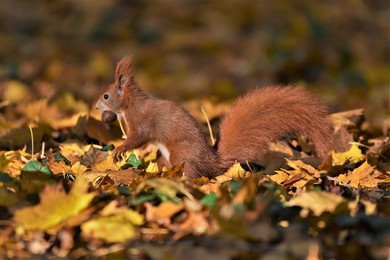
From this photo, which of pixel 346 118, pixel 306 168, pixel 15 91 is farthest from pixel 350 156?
pixel 15 91

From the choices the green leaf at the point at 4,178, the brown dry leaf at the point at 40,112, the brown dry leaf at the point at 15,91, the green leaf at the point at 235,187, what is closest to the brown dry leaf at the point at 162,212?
the green leaf at the point at 235,187

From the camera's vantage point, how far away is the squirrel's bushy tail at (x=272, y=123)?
136 inches

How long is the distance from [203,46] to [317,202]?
7.57 meters

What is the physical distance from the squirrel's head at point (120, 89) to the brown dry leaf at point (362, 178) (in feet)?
3.51

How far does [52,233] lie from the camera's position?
2.48m

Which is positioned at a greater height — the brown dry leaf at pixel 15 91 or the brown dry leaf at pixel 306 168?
the brown dry leaf at pixel 306 168

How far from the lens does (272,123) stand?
11.4 feet

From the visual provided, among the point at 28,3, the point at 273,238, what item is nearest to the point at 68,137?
the point at 273,238

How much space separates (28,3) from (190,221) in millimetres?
9640

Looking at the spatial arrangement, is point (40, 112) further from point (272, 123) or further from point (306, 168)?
point (306, 168)

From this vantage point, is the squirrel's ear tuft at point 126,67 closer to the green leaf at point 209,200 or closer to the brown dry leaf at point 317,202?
the green leaf at point 209,200

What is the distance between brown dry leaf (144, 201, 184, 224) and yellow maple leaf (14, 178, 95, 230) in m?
0.18

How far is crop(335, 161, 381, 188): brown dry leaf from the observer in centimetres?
320

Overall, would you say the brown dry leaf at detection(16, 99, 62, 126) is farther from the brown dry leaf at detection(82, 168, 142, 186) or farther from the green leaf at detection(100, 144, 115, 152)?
the brown dry leaf at detection(82, 168, 142, 186)
